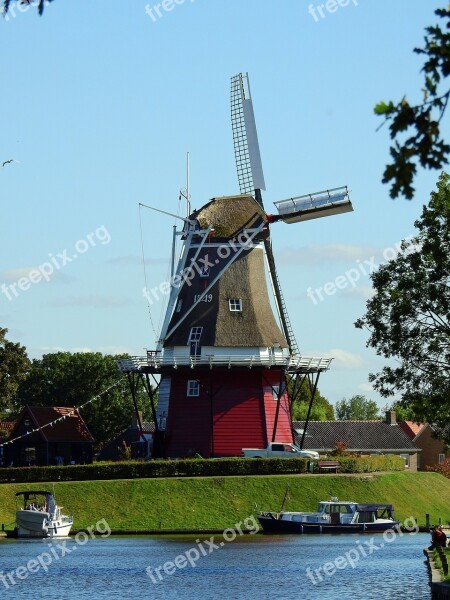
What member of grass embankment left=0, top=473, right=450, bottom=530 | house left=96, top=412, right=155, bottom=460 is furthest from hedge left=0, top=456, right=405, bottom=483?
house left=96, top=412, right=155, bottom=460

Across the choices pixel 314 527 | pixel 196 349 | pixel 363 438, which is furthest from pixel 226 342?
pixel 363 438

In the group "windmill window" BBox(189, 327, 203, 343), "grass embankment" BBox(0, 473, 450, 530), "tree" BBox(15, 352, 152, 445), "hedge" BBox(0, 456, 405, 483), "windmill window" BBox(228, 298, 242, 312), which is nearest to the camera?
"grass embankment" BBox(0, 473, 450, 530)

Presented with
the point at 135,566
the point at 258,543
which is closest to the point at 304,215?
the point at 258,543

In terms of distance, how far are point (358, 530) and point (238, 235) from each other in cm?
2002

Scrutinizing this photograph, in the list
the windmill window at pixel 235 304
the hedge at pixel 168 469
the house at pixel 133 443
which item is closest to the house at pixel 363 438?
the house at pixel 133 443

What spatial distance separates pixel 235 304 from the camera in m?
74.2

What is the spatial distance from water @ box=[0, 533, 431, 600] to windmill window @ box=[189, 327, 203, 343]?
15973 millimetres

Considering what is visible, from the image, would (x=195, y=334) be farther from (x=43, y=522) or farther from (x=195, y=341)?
(x=43, y=522)

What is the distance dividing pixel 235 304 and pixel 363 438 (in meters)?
43.6

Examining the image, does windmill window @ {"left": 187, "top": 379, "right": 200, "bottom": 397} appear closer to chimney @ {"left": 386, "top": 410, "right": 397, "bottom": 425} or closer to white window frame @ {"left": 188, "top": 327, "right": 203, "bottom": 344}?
white window frame @ {"left": 188, "top": 327, "right": 203, "bottom": 344}

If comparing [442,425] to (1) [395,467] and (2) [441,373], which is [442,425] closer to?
(2) [441,373]

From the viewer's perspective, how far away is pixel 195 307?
244 ft

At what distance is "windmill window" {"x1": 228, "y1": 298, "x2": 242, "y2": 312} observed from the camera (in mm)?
74031

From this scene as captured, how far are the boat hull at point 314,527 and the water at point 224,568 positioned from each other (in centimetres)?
135
